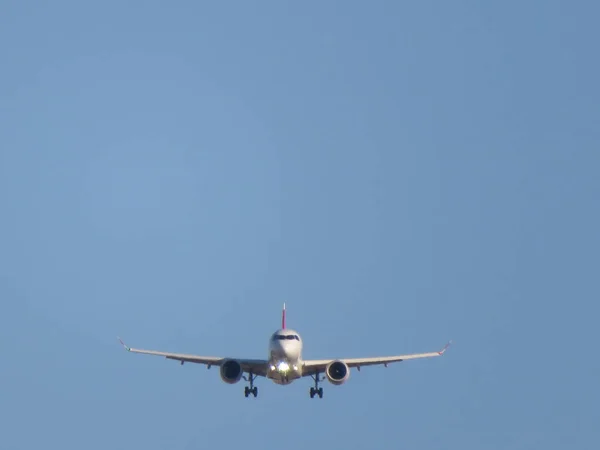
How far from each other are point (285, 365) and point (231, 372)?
6.02 metres

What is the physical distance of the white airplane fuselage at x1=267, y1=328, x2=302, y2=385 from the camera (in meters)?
A: 103

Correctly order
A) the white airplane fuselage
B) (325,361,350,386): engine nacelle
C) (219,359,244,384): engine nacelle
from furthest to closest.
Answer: (219,359,244,384): engine nacelle < (325,361,350,386): engine nacelle < the white airplane fuselage

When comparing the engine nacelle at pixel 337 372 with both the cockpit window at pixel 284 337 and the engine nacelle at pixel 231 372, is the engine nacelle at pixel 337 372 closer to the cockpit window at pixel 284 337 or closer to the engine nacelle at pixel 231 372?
the cockpit window at pixel 284 337

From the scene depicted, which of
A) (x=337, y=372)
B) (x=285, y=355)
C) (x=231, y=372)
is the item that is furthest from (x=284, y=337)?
(x=231, y=372)

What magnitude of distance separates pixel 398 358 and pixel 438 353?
3739 mm

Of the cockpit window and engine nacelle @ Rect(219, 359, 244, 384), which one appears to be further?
engine nacelle @ Rect(219, 359, 244, 384)

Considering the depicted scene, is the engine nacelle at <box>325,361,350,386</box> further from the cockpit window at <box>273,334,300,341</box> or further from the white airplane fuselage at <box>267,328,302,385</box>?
the cockpit window at <box>273,334,300,341</box>

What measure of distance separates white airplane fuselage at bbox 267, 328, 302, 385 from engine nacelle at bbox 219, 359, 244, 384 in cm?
303

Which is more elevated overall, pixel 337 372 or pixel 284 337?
pixel 284 337

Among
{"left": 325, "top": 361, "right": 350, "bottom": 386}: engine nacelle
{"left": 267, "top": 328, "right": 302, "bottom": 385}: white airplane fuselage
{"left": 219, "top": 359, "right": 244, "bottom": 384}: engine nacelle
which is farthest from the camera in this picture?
{"left": 219, "top": 359, "right": 244, "bottom": 384}: engine nacelle

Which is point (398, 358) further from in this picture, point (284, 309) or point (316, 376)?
point (284, 309)

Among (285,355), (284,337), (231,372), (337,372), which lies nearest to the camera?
(285,355)

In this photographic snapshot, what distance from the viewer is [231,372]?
108 metres

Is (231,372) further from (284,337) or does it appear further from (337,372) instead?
(337,372)
